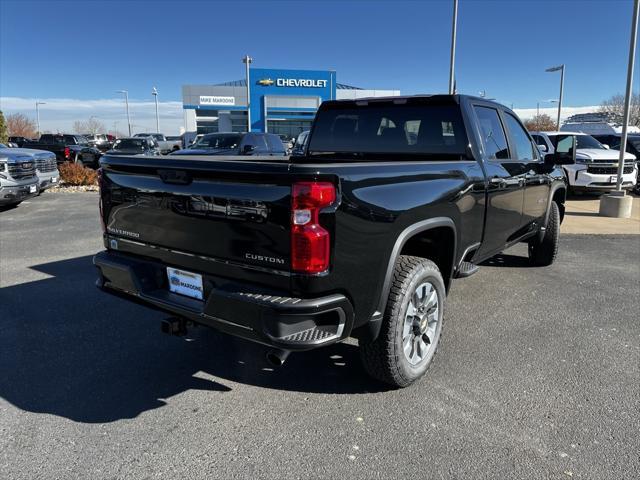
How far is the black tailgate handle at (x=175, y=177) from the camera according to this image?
2868 millimetres

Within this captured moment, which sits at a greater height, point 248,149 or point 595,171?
point 248,149

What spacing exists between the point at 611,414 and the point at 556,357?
2.66 ft

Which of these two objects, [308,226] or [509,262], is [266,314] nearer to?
[308,226]

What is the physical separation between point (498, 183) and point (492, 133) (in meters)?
0.54

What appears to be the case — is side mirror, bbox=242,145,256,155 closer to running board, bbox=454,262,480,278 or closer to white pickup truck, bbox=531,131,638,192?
white pickup truck, bbox=531,131,638,192

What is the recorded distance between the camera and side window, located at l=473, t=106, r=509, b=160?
429 centimetres

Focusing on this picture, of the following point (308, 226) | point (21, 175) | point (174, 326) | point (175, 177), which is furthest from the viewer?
point (21, 175)

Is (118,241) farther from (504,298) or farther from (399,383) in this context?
(504,298)

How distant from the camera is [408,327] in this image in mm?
3277

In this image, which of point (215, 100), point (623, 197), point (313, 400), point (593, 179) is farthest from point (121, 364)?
point (215, 100)

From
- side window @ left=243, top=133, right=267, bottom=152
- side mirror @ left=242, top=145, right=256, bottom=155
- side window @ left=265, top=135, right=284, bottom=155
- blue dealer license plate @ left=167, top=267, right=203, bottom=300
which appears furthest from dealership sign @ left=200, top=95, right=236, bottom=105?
blue dealer license plate @ left=167, top=267, right=203, bottom=300

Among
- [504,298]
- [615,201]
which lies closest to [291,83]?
[615,201]

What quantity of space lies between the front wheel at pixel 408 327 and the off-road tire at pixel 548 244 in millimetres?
3246

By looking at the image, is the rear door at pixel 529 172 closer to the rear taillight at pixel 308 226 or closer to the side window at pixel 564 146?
the side window at pixel 564 146
